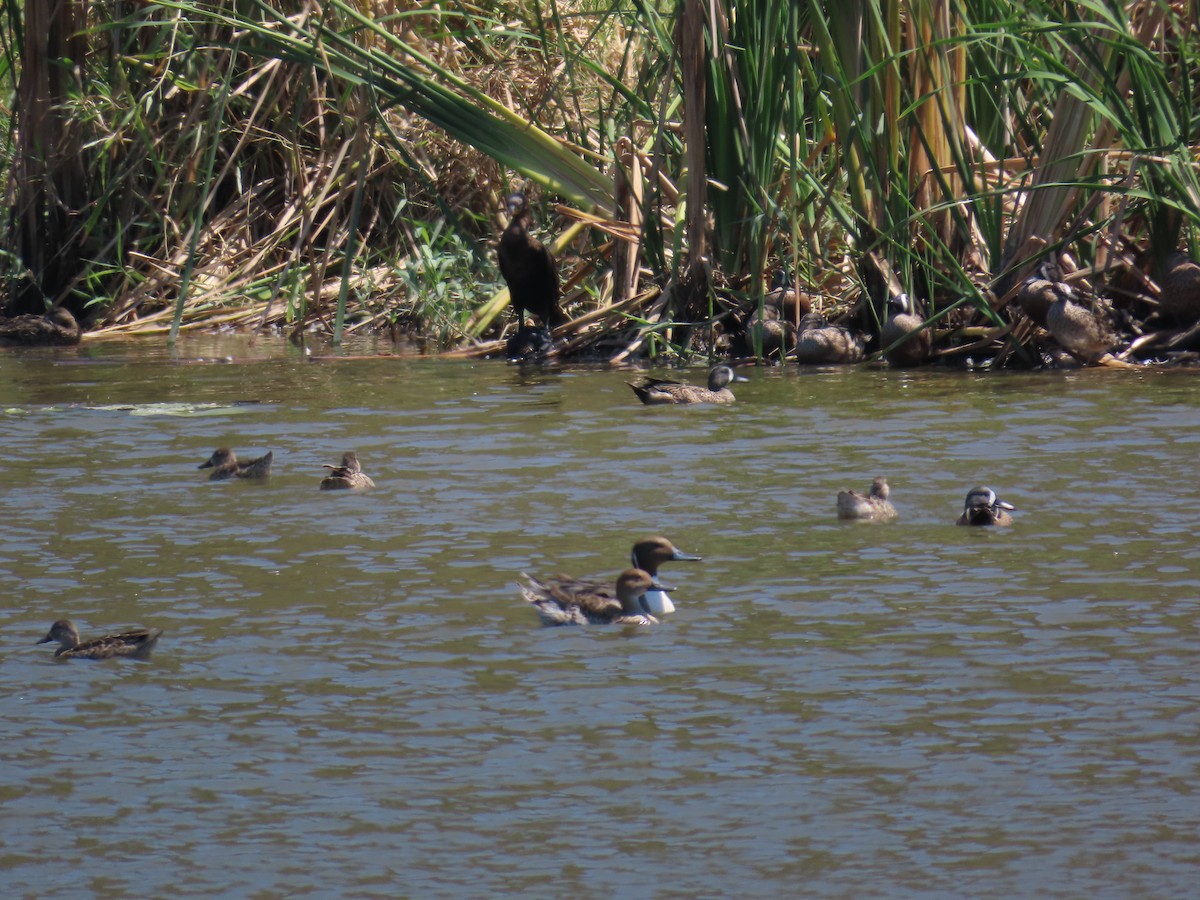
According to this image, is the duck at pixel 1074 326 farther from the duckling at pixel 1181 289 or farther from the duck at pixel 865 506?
the duck at pixel 865 506

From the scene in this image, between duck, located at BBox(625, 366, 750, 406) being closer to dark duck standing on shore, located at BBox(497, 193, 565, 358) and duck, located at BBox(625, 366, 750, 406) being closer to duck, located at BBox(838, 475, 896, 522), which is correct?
dark duck standing on shore, located at BBox(497, 193, 565, 358)

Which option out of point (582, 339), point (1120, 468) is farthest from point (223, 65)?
point (1120, 468)

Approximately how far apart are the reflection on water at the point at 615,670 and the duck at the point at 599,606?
0.05m

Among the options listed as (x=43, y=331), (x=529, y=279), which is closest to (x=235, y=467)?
(x=529, y=279)

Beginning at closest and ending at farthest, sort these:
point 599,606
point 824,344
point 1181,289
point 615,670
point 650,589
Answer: point 615,670
point 599,606
point 650,589
point 1181,289
point 824,344

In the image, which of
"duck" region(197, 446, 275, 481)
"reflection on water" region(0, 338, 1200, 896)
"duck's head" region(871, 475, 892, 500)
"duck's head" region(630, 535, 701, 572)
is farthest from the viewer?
"duck" region(197, 446, 275, 481)

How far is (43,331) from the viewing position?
1364 cm

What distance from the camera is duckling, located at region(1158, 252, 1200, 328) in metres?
10.4

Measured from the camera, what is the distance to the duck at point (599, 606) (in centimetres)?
531

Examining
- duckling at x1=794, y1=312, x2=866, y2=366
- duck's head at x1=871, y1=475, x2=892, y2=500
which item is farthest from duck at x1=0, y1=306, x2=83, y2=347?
duck's head at x1=871, y1=475, x2=892, y2=500

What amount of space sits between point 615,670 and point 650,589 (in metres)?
0.55

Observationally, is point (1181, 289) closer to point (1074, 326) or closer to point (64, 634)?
point (1074, 326)

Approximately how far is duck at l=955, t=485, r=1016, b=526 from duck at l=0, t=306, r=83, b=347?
858cm

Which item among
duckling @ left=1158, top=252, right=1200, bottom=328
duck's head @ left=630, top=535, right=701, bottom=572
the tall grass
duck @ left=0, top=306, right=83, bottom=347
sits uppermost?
the tall grass
